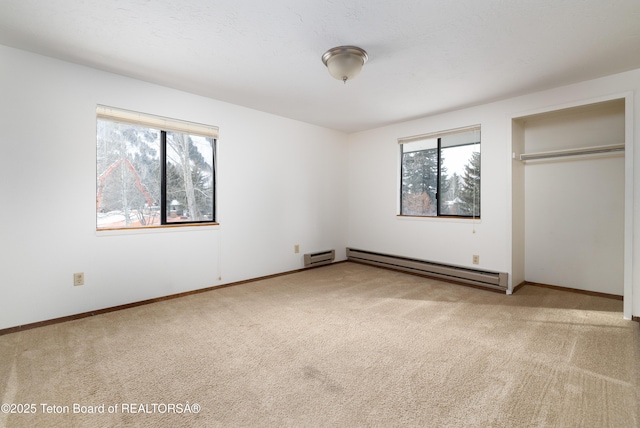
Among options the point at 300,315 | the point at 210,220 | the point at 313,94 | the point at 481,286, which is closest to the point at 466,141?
the point at 481,286

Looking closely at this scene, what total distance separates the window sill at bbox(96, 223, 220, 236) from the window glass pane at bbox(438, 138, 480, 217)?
328 cm

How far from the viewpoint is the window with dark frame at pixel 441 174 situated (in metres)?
4.02

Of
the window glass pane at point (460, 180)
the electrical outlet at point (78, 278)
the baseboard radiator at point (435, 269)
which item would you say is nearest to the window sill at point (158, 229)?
the electrical outlet at point (78, 278)

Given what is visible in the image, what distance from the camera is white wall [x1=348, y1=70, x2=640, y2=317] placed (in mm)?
2740

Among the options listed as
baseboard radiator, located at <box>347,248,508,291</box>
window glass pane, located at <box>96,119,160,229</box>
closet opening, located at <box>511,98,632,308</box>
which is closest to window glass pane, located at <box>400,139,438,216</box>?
baseboard radiator, located at <box>347,248,508,291</box>

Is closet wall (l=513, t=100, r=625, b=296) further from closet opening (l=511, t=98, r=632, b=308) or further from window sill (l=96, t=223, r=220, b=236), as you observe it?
window sill (l=96, t=223, r=220, b=236)

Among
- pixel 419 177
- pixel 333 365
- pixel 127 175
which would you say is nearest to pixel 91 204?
pixel 127 175

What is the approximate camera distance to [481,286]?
3.77 m

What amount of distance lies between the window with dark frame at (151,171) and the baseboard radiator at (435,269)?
2.70m

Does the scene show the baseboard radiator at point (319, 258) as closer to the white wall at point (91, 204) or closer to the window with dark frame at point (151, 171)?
the white wall at point (91, 204)

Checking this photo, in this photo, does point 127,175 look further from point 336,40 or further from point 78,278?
point 336,40

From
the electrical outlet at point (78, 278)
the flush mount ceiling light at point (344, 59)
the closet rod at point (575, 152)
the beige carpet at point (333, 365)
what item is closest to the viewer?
the beige carpet at point (333, 365)

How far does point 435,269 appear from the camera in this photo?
4215mm

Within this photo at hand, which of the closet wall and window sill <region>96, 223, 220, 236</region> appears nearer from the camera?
window sill <region>96, 223, 220, 236</region>
